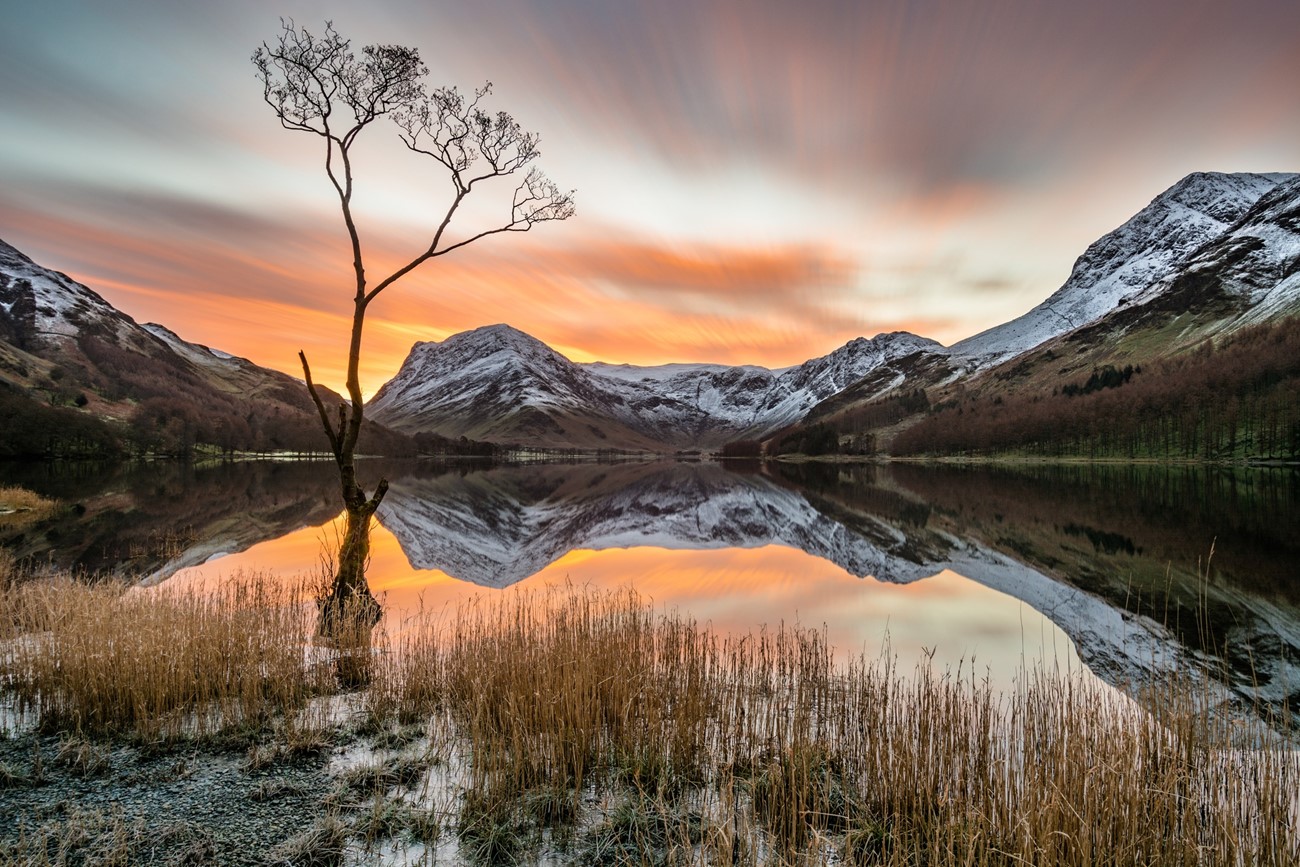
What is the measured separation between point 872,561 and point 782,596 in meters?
7.60

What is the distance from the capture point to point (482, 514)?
4547 cm

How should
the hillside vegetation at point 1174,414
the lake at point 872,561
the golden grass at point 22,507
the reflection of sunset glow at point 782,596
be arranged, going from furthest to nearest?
the hillside vegetation at point 1174,414 → the golden grass at point 22,507 → the lake at point 872,561 → the reflection of sunset glow at point 782,596

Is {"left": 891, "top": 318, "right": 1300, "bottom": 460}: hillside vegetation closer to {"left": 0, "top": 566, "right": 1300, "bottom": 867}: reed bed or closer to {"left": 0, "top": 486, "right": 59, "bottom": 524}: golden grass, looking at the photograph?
{"left": 0, "top": 566, "right": 1300, "bottom": 867}: reed bed

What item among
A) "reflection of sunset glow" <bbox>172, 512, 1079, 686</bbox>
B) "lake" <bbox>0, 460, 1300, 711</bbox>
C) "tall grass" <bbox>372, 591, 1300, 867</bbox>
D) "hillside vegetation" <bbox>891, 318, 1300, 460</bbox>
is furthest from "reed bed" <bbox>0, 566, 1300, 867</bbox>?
"hillside vegetation" <bbox>891, 318, 1300, 460</bbox>

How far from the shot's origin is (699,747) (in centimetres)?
754

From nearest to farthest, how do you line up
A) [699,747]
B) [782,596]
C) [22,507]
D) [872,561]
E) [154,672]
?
[699,747] < [154,672] < [782,596] < [872,561] < [22,507]

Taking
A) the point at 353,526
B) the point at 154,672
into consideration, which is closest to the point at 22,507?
the point at 353,526

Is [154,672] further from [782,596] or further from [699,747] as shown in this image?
[782,596]

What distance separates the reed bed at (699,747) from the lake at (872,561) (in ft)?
4.53

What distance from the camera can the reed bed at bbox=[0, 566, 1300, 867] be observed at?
5.37 m

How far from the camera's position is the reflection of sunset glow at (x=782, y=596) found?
1408 cm

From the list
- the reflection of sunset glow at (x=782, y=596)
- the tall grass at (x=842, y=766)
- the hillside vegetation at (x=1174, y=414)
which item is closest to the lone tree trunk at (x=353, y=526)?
the tall grass at (x=842, y=766)

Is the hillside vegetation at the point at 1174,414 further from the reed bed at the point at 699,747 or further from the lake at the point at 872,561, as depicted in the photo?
the reed bed at the point at 699,747

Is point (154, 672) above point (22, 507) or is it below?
below
